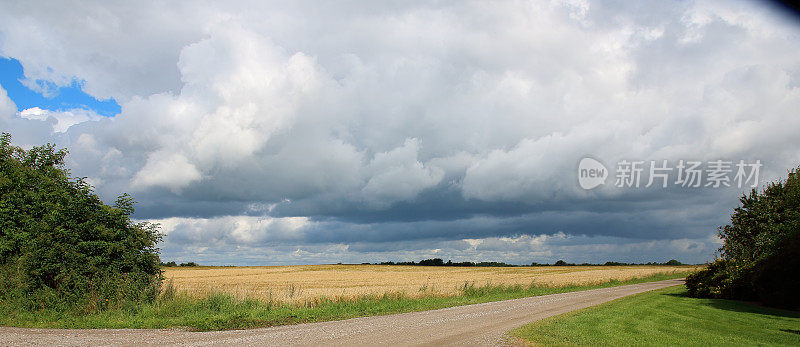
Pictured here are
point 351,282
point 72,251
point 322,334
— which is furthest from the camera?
point 351,282

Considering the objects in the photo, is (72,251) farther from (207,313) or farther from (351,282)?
(351,282)

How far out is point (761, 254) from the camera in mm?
28953

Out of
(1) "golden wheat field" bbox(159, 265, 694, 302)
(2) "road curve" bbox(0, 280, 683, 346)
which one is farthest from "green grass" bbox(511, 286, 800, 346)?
(1) "golden wheat field" bbox(159, 265, 694, 302)

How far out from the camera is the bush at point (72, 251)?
20328 mm

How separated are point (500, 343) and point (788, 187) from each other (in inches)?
1190

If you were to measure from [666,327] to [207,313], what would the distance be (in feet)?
58.4

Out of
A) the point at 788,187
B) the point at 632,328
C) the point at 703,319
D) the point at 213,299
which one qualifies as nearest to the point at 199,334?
the point at 213,299

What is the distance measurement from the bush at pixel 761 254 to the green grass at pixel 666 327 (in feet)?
7.10

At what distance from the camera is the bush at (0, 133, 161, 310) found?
66.7ft

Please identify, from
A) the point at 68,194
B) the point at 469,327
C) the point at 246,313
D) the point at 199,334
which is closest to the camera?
the point at 199,334

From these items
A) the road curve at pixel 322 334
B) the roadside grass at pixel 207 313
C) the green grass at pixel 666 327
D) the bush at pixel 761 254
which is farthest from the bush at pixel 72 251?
the bush at pixel 761 254

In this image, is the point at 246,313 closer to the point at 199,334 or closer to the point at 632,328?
the point at 199,334

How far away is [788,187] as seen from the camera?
31.8m

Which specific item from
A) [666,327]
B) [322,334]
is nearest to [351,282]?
[666,327]
